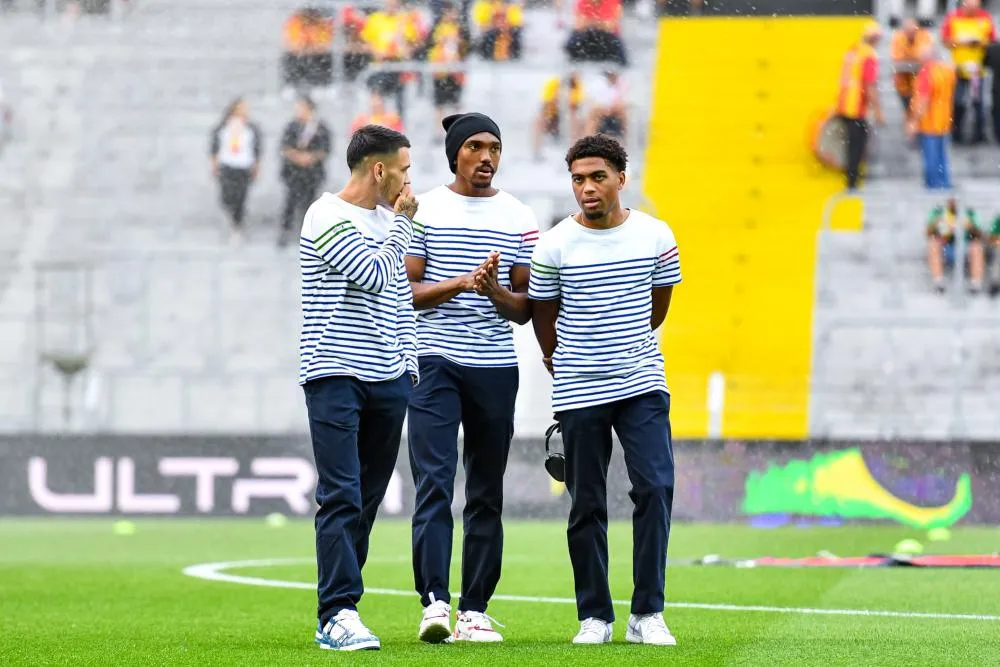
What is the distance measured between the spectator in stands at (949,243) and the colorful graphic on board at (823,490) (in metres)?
3.38

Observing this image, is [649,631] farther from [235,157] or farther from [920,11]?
[920,11]

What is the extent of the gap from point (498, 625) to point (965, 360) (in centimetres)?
1149

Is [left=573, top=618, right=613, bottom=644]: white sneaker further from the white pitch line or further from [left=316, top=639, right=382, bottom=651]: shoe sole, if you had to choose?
the white pitch line

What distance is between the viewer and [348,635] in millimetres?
5941

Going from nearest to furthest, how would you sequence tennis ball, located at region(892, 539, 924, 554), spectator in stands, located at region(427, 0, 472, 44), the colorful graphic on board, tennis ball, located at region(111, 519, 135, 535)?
tennis ball, located at region(892, 539, 924, 554) → tennis ball, located at region(111, 519, 135, 535) → the colorful graphic on board → spectator in stands, located at region(427, 0, 472, 44)

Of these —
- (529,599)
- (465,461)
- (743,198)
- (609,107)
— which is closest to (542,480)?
(743,198)

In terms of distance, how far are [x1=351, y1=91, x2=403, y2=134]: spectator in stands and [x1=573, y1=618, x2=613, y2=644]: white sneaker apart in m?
12.8

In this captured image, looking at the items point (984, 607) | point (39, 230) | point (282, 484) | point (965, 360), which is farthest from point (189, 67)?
point (984, 607)

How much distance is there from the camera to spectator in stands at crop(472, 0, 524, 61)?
64.5 feet

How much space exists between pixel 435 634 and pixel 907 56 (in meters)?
14.3

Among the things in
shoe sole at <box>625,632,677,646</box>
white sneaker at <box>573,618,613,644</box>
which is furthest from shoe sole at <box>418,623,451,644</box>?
shoe sole at <box>625,632,677,646</box>

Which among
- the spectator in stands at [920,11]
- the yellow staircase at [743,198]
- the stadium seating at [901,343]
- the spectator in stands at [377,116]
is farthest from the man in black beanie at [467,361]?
the spectator in stands at [920,11]

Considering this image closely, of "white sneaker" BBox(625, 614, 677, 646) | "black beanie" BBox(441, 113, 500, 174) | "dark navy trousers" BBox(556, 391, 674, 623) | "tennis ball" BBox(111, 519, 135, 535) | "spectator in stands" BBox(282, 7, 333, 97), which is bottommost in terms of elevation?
"tennis ball" BBox(111, 519, 135, 535)

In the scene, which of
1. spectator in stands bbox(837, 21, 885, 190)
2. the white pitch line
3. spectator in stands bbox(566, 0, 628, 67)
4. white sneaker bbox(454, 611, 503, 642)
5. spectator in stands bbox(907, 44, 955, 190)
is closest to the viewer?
white sneaker bbox(454, 611, 503, 642)
